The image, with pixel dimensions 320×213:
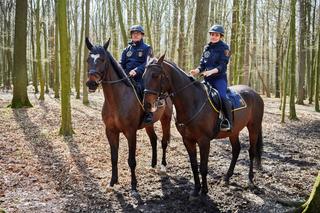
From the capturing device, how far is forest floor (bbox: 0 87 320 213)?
5797 mm

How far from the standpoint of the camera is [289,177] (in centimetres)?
730

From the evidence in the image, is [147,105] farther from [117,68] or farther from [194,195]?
[194,195]

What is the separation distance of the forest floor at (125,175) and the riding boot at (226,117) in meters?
1.18

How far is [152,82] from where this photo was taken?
5.53m

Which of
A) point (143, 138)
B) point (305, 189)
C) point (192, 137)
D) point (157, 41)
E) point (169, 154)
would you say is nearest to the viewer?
point (192, 137)

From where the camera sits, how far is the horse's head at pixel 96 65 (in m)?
6.00

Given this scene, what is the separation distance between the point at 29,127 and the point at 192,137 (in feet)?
24.2

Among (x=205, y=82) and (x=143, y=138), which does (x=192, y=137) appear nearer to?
(x=205, y=82)

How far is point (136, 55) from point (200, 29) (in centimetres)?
438

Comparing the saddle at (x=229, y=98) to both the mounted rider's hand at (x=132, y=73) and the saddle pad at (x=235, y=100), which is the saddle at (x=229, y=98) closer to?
the saddle pad at (x=235, y=100)

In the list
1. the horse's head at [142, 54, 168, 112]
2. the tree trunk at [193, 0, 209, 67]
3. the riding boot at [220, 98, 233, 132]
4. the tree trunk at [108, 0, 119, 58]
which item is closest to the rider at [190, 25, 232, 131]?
the riding boot at [220, 98, 233, 132]

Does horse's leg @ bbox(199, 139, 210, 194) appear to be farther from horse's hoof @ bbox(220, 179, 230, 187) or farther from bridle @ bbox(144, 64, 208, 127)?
horse's hoof @ bbox(220, 179, 230, 187)

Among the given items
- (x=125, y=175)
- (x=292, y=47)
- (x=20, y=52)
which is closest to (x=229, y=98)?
(x=125, y=175)

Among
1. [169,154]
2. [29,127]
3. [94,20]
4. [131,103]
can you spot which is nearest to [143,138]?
[169,154]
